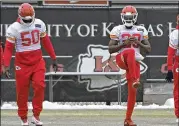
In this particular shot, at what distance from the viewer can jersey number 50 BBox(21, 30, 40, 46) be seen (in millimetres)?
11102

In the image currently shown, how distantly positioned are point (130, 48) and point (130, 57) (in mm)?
171

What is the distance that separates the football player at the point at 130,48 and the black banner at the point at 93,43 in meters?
7.27

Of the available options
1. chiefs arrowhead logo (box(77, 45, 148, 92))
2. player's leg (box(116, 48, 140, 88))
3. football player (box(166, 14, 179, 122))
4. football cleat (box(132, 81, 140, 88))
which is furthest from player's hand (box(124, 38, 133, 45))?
chiefs arrowhead logo (box(77, 45, 148, 92))

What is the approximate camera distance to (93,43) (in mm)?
18594

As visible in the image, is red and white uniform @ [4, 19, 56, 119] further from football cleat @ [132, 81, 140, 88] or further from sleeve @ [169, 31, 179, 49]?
sleeve @ [169, 31, 179, 49]

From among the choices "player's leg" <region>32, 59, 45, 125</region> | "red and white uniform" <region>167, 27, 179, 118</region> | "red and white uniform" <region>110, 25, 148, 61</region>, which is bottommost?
"player's leg" <region>32, 59, 45, 125</region>

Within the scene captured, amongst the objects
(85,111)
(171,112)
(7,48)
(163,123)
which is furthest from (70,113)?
(7,48)

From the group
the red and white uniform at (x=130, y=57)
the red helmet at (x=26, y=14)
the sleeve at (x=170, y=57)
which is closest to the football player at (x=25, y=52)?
the red helmet at (x=26, y=14)

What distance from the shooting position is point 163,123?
12297mm

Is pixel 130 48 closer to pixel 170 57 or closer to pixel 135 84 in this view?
pixel 135 84

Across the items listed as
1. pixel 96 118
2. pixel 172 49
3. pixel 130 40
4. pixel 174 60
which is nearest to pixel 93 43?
pixel 96 118

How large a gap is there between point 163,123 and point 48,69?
6.73m

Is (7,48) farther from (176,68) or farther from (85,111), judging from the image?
(85,111)

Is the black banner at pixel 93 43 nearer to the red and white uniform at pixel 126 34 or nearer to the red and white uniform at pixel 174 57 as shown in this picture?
the red and white uniform at pixel 174 57
